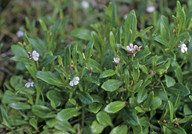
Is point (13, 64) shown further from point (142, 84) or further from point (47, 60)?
point (142, 84)

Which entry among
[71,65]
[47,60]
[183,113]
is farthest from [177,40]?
[47,60]

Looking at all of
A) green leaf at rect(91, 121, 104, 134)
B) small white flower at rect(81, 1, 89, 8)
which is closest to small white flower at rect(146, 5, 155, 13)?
small white flower at rect(81, 1, 89, 8)

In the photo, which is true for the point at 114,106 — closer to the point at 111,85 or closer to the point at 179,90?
the point at 111,85

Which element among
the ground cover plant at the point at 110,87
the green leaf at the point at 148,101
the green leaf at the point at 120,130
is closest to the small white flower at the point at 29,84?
the ground cover plant at the point at 110,87

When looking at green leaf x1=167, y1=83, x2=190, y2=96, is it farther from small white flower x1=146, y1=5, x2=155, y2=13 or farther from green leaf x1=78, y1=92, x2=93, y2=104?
small white flower x1=146, y1=5, x2=155, y2=13

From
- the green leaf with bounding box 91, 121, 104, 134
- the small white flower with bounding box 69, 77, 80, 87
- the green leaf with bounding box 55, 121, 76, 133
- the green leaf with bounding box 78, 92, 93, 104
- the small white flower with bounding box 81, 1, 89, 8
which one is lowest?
the green leaf with bounding box 55, 121, 76, 133
